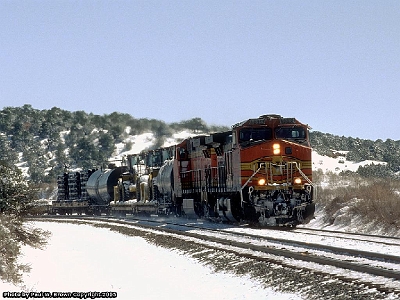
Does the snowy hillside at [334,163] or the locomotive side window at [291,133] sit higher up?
the snowy hillside at [334,163]

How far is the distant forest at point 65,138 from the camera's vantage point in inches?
4803

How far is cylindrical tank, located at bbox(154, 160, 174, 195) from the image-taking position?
36094mm

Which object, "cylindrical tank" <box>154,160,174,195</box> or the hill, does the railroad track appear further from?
the hill

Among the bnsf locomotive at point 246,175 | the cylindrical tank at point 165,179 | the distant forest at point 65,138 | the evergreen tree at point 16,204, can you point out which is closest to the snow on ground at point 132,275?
the evergreen tree at point 16,204

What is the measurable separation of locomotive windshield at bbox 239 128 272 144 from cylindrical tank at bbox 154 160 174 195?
35.4ft

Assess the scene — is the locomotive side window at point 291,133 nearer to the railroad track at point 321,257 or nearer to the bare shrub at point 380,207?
the bare shrub at point 380,207

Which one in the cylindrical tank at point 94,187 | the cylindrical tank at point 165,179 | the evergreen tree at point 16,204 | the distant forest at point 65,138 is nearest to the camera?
the evergreen tree at point 16,204

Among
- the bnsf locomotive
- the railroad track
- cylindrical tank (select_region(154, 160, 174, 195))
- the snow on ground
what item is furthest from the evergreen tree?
cylindrical tank (select_region(154, 160, 174, 195))

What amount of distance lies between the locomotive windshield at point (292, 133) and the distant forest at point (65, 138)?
8608cm

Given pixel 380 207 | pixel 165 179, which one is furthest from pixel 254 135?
pixel 165 179

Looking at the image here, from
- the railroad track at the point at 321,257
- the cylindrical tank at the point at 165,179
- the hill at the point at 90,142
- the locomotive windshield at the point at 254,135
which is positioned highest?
the hill at the point at 90,142

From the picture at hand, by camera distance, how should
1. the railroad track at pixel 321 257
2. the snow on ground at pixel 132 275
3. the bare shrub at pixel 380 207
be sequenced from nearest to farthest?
the railroad track at pixel 321 257 < the snow on ground at pixel 132 275 < the bare shrub at pixel 380 207

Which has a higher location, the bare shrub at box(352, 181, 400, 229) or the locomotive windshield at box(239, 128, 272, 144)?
the locomotive windshield at box(239, 128, 272, 144)

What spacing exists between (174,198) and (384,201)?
13.5 metres
